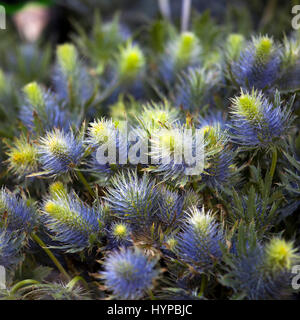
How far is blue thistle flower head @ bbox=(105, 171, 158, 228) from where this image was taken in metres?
0.53

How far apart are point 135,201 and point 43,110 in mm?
320

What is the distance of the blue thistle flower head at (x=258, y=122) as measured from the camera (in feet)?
1.73

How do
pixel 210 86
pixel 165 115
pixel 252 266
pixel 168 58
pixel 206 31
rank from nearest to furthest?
1. pixel 252 266
2. pixel 165 115
3. pixel 210 86
4. pixel 168 58
5. pixel 206 31

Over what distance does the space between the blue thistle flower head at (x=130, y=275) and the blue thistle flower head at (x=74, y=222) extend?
7cm

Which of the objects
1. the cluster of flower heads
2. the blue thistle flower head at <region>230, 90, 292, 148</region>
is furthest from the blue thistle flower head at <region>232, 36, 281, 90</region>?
the blue thistle flower head at <region>230, 90, 292, 148</region>

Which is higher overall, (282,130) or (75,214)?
(282,130)

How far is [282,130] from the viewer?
0.55 m

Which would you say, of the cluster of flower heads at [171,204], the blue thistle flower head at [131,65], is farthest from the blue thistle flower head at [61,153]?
the blue thistle flower head at [131,65]

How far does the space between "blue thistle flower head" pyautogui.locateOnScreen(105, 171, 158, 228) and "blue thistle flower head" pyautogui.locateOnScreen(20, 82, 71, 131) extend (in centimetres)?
22

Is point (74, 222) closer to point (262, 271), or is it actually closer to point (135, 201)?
point (135, 201)

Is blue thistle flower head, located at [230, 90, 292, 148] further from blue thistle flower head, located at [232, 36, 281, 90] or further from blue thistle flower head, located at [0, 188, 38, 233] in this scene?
blue thistle flower head, located at [0, 188, 38, 233]
